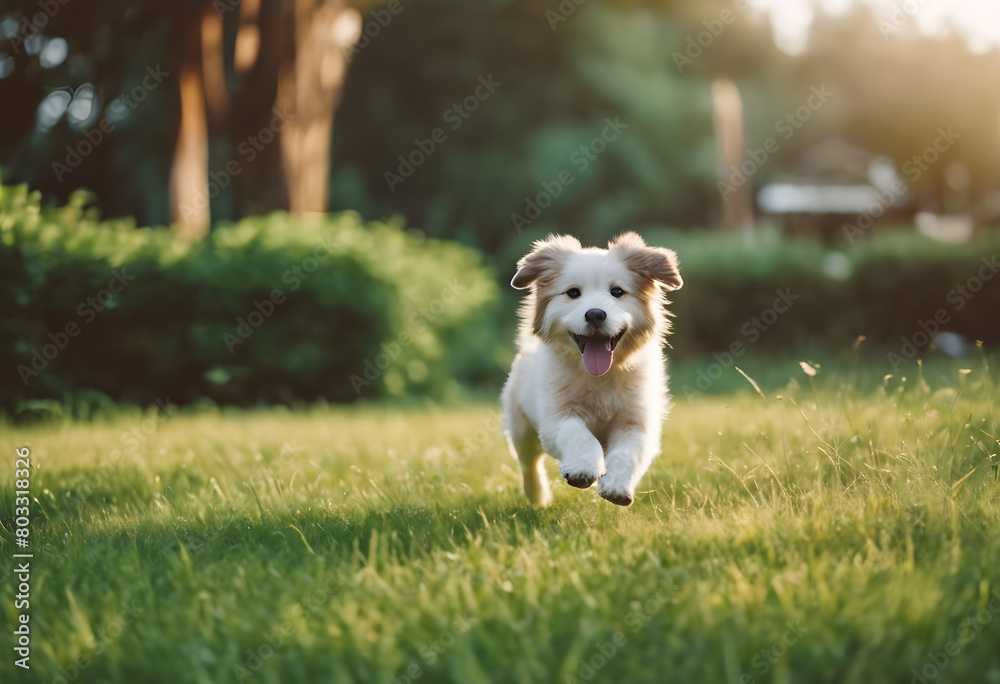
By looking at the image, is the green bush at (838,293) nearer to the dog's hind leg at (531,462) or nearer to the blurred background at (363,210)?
the blurred background at (363,210)

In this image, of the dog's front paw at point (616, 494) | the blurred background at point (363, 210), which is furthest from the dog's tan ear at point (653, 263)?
the blurred background at point (363, 210)

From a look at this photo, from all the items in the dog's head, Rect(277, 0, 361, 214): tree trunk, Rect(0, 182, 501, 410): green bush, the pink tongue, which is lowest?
Rect(0, 182, 501, 410): green bush

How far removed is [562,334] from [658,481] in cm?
114

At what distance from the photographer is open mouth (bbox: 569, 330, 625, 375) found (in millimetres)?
3709

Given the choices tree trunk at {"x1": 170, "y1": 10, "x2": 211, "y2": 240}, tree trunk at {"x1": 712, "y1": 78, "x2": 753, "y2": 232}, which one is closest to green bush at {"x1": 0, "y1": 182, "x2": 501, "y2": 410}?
tree trunk at {"x1": 170, "y1": 10, "x2": 211, "y2": 240}

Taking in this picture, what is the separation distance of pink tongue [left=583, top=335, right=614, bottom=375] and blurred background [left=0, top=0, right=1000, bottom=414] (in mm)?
5674

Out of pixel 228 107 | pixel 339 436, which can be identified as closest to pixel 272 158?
pixel 228 107

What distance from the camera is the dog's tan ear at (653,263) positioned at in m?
3.95

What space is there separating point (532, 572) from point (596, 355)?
1.21m

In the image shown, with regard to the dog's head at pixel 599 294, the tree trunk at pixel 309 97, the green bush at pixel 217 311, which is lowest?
the green bush at pixel 217 311

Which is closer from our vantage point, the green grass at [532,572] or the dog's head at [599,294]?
the green grass at [532,572]

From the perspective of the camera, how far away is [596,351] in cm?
374

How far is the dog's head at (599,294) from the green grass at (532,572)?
0.83m

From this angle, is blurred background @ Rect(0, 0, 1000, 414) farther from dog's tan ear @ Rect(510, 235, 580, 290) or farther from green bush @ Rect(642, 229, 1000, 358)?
dog's tan ear @ Rect(510, 235, 580, 290)
